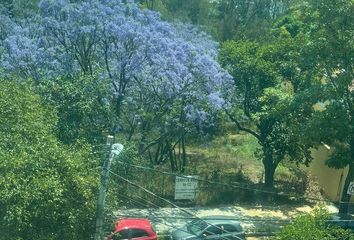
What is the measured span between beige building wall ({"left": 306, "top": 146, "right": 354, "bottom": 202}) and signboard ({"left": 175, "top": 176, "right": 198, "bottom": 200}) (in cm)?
552

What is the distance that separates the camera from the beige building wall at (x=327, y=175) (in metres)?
21.3

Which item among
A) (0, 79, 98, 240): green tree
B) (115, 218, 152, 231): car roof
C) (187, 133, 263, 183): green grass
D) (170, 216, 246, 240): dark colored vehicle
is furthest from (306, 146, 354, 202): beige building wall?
(0, 79, 98, 240): green tree

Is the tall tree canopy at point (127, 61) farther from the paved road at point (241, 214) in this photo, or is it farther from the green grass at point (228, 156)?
the green grass at point (228, 156)

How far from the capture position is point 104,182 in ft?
36.4

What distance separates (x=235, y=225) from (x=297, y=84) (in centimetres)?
714

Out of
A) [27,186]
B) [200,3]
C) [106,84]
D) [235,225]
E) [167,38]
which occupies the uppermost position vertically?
[200,3]

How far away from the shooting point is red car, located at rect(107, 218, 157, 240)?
49.8 feet

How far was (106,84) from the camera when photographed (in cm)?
1852

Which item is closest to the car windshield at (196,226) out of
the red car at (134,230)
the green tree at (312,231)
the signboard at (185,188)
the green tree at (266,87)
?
the red car at (134,230)

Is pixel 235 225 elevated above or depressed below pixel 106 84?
below

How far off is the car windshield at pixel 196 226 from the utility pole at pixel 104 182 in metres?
5.05

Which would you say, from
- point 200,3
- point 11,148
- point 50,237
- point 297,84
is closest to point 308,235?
point 50,237

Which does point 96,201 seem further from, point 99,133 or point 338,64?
point 338,64

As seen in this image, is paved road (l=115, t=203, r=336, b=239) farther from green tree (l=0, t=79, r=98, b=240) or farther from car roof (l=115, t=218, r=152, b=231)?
green tree (l=0, t=79, r=98, b=240)
